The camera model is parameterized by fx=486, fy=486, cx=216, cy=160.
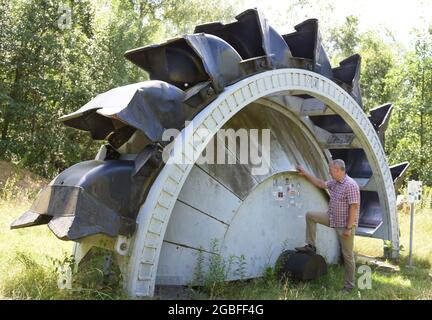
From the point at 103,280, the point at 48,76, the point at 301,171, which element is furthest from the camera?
the point at 48,76

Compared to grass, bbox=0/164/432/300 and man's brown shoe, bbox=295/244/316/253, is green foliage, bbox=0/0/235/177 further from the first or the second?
man's brown shoe, bbox=295/244/316/253

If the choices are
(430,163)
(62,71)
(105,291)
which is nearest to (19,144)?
(62,71)

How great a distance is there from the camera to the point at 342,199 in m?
6.20

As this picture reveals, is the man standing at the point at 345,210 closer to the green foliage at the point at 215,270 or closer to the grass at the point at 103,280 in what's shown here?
the grass at the point at 103,280

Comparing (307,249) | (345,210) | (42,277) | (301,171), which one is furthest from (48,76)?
(345,210)

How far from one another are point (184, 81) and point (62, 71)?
46.3 feet

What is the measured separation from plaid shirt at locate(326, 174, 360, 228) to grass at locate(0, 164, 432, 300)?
895 millimetres

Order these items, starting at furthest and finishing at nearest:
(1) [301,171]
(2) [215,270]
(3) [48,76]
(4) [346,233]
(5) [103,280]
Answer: (3) [48,76], (1) [301,171], (4) [346,233], (2) [215,270], (5) [103,280]

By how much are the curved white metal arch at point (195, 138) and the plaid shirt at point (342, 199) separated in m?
1.37

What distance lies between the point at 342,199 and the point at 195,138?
228cm

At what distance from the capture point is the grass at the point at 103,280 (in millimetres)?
4762

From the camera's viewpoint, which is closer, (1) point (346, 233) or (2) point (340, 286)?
(1) point (346, 233)

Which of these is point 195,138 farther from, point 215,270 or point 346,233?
point 346,233

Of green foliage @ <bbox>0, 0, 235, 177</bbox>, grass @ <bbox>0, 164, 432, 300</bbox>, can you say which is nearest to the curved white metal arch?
grass @ <bbox>0, 164, 432, 300</bbox>
